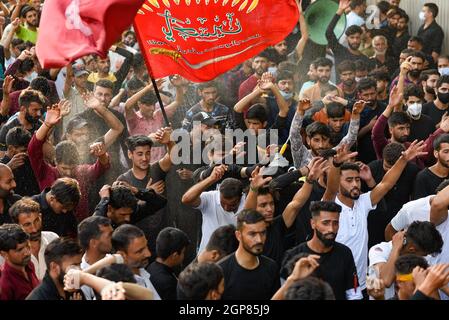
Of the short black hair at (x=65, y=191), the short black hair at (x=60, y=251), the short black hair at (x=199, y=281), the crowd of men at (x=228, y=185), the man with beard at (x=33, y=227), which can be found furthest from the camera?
the short black hair at (x=65, y=191)

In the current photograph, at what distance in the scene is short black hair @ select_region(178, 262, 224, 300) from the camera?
264 inches

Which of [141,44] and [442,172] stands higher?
[141,44]

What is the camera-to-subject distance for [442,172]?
31.9ft

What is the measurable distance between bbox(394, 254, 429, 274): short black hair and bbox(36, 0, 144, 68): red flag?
9.52ft

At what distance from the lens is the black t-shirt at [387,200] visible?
31.3 feet

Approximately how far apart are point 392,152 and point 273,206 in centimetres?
146

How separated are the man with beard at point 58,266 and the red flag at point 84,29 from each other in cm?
193

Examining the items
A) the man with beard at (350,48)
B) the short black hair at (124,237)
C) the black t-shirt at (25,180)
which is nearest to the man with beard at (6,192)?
the black t-shirt at (25,180)

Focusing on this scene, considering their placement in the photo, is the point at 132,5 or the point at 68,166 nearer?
the point at 132,5

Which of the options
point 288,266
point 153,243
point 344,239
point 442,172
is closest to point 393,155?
point 442,172

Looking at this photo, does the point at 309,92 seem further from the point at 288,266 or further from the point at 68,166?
the point at 288,266

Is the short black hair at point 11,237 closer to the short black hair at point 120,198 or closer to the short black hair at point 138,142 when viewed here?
the short black hair at point 120,198

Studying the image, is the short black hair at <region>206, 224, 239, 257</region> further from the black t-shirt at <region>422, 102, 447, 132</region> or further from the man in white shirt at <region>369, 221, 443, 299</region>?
the black t-shirt at <region>422, 102, 447, 132</region>
